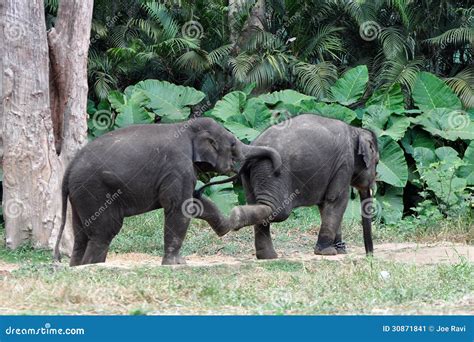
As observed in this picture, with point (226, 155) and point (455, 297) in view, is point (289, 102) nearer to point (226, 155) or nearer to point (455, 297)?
point (226, 155)

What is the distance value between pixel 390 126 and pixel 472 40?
2880 mm

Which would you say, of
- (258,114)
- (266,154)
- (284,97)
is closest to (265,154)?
(266,154)

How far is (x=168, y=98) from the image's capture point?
18328 millimetres

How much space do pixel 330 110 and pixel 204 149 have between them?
7.21m

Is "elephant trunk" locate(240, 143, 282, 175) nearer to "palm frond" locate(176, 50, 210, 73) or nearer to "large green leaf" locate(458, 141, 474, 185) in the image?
"large green leaf" locate(458, 141, 474, 185)

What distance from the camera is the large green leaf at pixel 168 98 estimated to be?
59.7 ft

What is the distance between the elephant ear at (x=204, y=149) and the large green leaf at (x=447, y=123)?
25.8ft

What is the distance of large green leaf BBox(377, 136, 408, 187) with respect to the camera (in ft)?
54.4

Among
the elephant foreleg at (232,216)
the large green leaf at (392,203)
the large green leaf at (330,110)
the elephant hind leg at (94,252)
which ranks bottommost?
the large green leaf at (392,203)

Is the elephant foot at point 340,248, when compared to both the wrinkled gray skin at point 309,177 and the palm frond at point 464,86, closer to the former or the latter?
the wrinkled gray skin at point 309,177

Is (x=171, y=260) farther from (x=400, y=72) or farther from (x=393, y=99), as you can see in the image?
(x=400, y=72)

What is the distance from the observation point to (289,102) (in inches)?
706

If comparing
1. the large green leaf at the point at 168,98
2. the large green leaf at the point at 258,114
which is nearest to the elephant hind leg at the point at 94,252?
the large green leaf at the point at 258,114

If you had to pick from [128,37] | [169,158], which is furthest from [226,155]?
[128,37]
